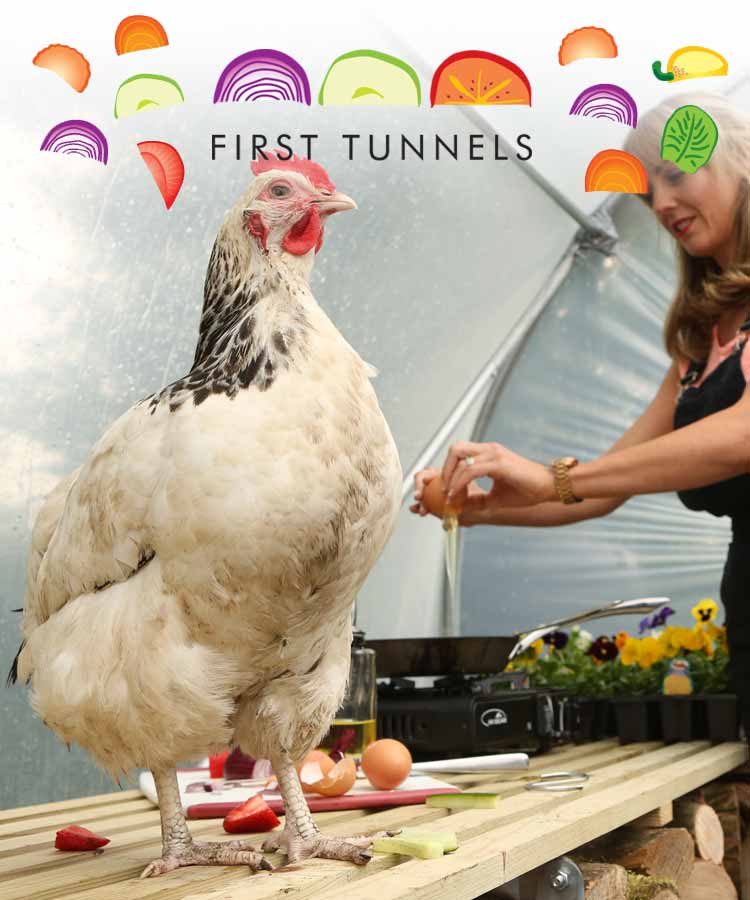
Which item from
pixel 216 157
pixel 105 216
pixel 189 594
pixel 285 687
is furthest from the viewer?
pixel 216 157

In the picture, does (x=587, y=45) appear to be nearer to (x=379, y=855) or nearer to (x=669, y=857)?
(x=669, y=857)

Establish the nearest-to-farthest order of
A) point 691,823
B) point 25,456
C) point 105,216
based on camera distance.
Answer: point 691,823 < point 25,456 < point 105,216

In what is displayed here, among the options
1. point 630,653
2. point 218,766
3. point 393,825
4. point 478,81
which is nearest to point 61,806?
point 218,766

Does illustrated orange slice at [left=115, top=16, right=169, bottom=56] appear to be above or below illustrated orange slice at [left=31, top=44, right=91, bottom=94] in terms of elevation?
above

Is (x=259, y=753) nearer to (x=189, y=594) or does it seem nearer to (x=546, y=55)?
(x=189, y=594)

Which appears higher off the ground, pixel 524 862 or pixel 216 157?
pixel 216 157

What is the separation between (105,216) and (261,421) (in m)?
1.21

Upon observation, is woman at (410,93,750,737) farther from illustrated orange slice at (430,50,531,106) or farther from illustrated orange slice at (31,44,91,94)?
illustrated orange slice at (31,44,91,94)

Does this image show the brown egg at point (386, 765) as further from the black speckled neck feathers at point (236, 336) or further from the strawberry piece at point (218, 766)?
the black speckled neck feathers at point (236, 336)

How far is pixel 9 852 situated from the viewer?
1.12 metres

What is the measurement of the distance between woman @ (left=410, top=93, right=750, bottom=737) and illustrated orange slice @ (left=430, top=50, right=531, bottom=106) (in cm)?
58

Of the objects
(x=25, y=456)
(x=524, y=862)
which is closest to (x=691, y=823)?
(x=524, y=862)

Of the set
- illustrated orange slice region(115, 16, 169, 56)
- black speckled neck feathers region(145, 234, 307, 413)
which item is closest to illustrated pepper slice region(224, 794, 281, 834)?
black speckled neck feathers region(145, 234, 307, 413)

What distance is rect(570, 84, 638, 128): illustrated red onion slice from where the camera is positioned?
2604 mm
